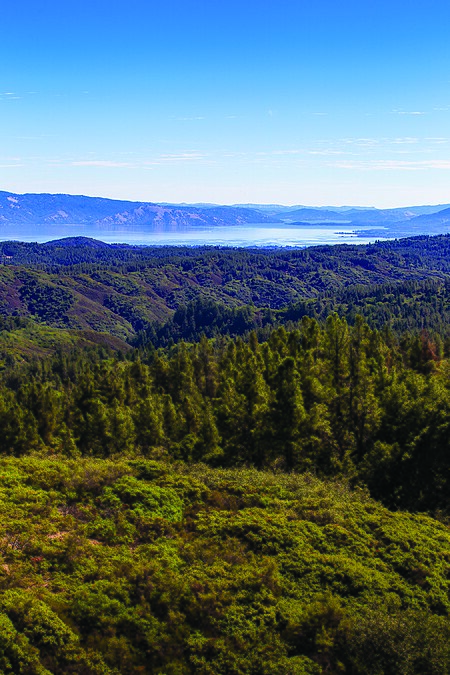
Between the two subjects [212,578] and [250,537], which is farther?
[250,537]

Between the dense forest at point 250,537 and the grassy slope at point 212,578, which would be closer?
the grassy slope at point 212,578

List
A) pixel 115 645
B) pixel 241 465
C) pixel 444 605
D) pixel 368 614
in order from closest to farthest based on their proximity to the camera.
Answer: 1. pixel 115 645
2. pixel 368 614
3. pixel 444 605
4. pixel 241 465

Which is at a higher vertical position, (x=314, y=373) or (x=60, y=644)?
(x=314, y=373)

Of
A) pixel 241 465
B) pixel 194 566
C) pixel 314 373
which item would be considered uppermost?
pixel 314 373

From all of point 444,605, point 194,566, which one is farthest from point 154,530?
point 444,605

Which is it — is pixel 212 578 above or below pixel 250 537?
above

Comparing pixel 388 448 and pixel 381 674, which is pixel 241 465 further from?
pixel 381 674

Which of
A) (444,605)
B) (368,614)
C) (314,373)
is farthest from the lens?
(314,373)

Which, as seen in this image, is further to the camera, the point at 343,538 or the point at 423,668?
the point at 343,538

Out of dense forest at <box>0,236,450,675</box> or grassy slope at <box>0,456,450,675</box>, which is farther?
dense forest at <box>0,236,450,675</box>
